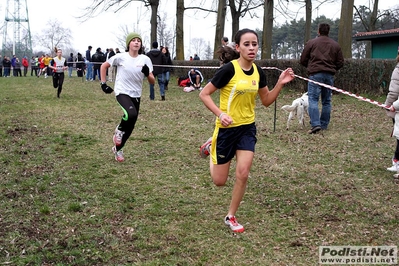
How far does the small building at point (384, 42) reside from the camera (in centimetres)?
2320

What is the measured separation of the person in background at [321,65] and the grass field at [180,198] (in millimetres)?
499

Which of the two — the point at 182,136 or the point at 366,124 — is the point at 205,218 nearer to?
the point at 182,136

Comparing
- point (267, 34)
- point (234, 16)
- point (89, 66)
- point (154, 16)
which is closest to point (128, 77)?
point (267, 34)

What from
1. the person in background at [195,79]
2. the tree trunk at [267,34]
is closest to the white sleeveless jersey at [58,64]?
the person in background at [195,79]

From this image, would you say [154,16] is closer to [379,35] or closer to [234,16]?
[234,16]

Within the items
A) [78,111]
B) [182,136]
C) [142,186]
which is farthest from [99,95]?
[142,186]

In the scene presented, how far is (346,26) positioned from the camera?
674 inches

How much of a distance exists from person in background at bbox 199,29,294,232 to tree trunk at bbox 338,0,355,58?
13627 mm

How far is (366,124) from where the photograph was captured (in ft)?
35.3

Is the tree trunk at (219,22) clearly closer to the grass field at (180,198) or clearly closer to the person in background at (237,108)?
the grass field at (180,198)

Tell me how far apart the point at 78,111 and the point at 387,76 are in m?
9.61

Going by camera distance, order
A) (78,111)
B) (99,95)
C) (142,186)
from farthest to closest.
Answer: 1. (99,95)
2. (78,111)
3. (142,186)

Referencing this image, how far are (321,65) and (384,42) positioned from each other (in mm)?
16752

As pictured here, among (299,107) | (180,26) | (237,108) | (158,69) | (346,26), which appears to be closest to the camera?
(237,108)
